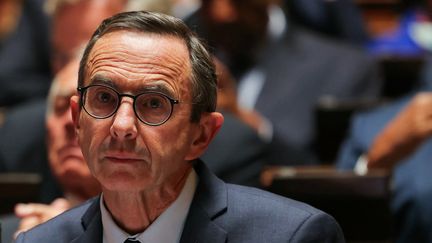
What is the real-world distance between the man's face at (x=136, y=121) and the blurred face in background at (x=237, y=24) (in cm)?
181

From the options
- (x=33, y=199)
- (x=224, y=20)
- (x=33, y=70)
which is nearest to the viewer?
(x=33, y=199)

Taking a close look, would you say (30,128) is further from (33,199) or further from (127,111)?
(127,111)

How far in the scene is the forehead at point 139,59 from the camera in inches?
58.9

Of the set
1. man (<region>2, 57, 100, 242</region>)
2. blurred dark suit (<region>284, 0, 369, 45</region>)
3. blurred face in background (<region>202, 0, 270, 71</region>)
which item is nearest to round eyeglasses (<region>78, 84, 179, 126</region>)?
man (<region>2, 57, 100, 242</region>)

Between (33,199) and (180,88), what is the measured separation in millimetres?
797

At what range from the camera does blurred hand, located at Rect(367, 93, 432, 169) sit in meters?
2.57

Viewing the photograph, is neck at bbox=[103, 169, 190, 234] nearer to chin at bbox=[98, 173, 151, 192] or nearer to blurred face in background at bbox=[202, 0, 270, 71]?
chin at bbox=[98, 173, 151, 192]

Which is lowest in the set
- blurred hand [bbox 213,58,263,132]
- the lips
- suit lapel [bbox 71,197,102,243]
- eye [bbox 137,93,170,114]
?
blurred hand [bbox 213,58,263,132]

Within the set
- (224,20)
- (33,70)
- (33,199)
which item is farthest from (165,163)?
(33,70)

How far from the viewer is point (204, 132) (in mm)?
1581

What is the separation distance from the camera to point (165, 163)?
4.98 ft

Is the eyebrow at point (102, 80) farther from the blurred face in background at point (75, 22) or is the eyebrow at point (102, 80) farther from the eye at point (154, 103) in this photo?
the blurred face in background at point (75, 22)

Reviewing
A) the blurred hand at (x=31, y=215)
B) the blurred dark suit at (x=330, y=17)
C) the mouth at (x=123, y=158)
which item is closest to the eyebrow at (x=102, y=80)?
the mouth at (x=123, y=158)

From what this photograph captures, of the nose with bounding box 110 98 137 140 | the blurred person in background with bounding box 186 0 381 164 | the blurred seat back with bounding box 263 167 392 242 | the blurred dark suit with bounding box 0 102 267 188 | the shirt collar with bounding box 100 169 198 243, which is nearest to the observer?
the nose with bounding box 110 98 137 140
